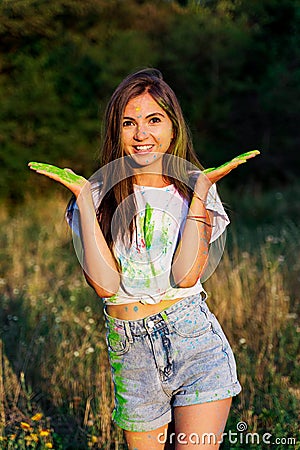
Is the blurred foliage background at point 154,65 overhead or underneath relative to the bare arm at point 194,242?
overhead

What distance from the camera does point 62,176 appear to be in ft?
6.03

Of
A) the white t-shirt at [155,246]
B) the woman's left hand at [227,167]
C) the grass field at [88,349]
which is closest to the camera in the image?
the woman's left hand at [227,167]

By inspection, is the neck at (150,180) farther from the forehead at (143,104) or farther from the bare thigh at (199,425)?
the bare thigh at (199,425)

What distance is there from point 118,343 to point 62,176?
503 mm

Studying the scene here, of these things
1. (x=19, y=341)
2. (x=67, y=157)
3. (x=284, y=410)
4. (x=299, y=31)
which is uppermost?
(x=299, y=31)

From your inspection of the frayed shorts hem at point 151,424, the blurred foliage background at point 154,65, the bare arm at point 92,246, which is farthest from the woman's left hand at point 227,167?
the blurred foliage background at point 154,65

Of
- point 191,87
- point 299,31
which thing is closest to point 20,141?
point 191,87

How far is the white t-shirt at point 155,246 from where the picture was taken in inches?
75.5

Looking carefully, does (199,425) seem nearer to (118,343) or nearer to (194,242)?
(118,343)

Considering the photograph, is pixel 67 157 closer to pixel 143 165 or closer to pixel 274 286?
pixel 274 286

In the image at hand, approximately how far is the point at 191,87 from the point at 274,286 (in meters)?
8.35

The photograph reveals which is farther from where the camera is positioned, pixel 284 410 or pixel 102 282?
pixel 284 410

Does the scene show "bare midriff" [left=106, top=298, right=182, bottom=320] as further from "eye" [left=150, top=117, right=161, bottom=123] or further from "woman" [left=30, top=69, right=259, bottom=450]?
"eye" [left=150, top=117, right=161, bottom=123]

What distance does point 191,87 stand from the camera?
12258mm
